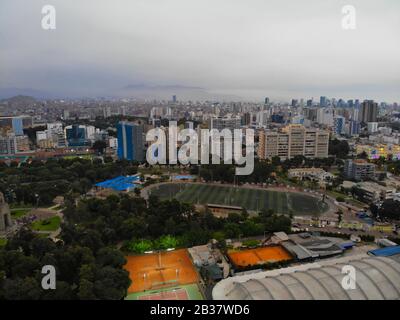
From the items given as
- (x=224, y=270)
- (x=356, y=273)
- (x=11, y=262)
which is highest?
(x=356, y=273)

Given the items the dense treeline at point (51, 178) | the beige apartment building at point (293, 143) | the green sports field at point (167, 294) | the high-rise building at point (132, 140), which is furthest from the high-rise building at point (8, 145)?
the green sports field at point (167, 294)

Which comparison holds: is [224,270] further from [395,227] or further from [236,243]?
[395,227]

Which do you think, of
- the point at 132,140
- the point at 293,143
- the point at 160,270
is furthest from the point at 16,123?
the point at 160,270

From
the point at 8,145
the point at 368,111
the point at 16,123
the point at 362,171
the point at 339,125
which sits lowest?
the point at 362,171

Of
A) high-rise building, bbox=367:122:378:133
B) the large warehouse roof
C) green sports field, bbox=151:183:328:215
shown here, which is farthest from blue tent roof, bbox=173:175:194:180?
high-rise building, bbox=367:122:378:133

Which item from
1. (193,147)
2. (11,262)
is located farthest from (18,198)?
(193,147)

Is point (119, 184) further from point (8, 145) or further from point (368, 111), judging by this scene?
point (368, 111)

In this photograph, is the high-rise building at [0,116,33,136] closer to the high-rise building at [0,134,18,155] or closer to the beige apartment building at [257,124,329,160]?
the high-rise building at [0,134,18,155]
